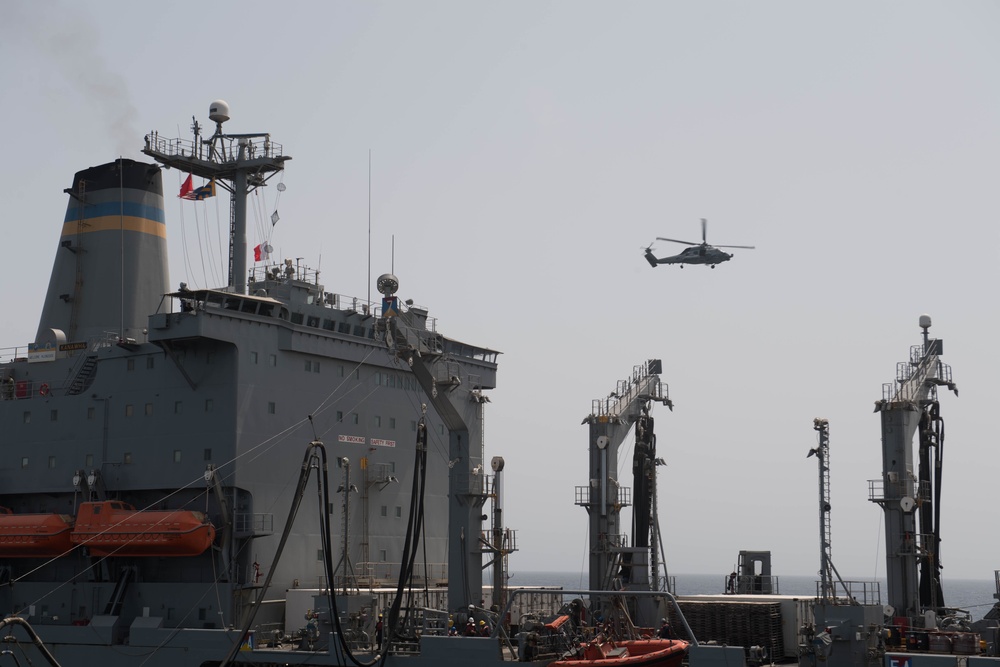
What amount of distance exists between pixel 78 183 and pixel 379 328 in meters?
17.2

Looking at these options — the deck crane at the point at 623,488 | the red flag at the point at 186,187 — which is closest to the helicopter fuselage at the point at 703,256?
the deck crane at the point at 623,488

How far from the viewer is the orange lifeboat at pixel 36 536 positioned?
31.5 m

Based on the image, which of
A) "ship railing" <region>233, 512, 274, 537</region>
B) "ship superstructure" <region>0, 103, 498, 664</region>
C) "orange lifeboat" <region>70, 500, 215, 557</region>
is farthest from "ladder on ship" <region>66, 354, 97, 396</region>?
"ship railing" <region>233, 512, 274, 537</region>

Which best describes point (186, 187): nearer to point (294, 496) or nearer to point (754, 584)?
point (294, 496)

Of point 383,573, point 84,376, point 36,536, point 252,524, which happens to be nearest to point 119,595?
point 36,536

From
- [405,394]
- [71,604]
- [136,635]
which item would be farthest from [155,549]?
[405,394]

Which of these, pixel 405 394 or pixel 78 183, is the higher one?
pixel 78 183

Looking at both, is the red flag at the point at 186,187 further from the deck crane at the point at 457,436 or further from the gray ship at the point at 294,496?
the deck crane at the point at 457,436

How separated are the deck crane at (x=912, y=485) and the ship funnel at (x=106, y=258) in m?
23.3

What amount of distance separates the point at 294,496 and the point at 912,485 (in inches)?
597

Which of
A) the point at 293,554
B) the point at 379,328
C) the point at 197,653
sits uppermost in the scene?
the point at 379,328

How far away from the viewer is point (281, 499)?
31438mm

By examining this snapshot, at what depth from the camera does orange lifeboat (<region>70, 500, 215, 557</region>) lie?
2958cm

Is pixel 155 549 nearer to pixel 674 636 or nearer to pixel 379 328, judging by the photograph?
pixel 379 328
